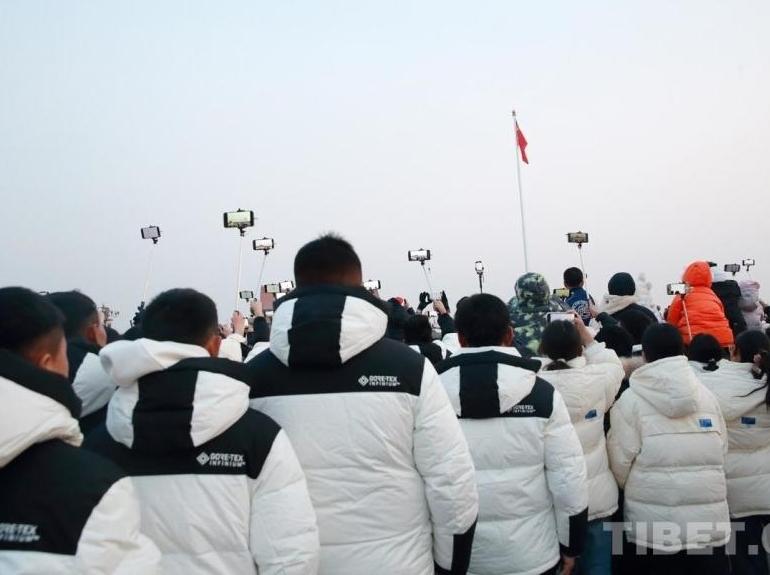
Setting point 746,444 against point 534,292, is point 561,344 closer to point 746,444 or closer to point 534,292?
point 534,292

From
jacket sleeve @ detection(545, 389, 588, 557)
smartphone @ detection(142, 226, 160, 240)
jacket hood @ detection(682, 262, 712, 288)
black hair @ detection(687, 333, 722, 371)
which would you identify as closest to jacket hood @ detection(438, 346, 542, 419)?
jacket sleeve @ detection(545, 389, 588, 557)

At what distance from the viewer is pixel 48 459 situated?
67.2 inches

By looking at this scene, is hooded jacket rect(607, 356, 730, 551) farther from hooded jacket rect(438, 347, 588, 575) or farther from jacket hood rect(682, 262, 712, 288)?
jacket hood rect(682, 262, 712, 288)

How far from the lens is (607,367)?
13.2 ft

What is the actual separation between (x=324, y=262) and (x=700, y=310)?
5311 millimetres

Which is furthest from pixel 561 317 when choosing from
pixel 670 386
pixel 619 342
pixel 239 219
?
pixel 239 219

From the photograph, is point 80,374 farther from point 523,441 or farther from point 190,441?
point 523,441

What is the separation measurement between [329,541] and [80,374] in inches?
51.7

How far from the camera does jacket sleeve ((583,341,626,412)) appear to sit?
4.00 meters

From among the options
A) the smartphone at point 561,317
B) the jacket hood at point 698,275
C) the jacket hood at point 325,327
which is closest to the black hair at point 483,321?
the jacket hood at point 325,327

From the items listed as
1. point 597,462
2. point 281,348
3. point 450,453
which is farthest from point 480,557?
point 281,348

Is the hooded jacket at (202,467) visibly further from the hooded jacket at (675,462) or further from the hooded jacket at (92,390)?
the hooded jacket at (675,462)

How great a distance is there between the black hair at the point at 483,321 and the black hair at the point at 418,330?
201 centimetres

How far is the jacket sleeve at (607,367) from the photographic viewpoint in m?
4.00
